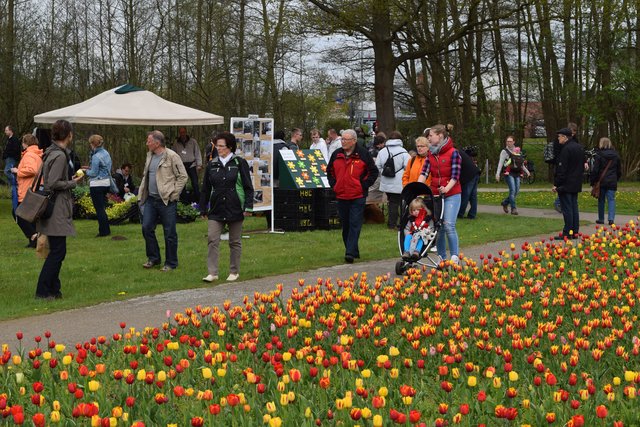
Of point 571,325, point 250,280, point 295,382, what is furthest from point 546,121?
point 295,382

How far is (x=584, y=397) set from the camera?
4.25m

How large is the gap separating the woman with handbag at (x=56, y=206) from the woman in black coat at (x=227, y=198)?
175 cm

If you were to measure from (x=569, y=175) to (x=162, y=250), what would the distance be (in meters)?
6.68

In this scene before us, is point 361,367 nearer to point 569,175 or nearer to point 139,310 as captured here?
point 139,310

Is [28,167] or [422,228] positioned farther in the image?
[28,167]

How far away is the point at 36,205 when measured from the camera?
357 inches

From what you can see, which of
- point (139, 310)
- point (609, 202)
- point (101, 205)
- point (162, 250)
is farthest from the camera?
point (609, 202)

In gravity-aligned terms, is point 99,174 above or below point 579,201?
above

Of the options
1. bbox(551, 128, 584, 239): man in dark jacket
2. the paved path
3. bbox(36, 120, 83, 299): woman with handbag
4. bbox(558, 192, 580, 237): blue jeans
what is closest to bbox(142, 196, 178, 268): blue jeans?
the paved path

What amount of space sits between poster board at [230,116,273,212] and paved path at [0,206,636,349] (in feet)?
13.9

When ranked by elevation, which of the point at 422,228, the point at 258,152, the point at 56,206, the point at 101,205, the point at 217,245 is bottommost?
the point at 217,245

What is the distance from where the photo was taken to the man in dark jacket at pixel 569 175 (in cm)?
1442

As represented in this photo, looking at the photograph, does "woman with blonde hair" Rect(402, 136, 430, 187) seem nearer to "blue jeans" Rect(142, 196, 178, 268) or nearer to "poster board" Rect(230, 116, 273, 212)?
"blue jeans" Rect(142, 196, 178, 268)

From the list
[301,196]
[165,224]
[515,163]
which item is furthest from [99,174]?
[515,163]
